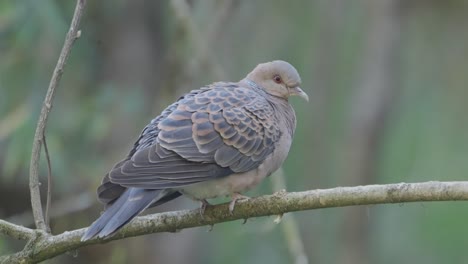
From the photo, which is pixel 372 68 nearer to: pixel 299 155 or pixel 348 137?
pixel 348 137

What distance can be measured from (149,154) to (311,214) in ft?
20.0

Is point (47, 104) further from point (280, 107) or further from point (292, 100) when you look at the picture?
point (292, 100)

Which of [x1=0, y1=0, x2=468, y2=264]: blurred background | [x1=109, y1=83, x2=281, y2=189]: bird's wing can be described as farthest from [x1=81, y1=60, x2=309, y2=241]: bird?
[x1=0, y1=0, x2=468, y2=264]: blurred background

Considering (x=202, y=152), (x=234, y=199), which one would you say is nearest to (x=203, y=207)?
(x=234, y=199)

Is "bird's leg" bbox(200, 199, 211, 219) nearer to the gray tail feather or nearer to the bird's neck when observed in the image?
the gray tail feather

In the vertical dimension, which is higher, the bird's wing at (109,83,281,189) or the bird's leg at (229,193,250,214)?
the bird's wing at (109,83,281,189)

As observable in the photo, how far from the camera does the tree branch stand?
3.62 metres

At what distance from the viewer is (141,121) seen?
8867 mm

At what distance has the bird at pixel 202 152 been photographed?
13.9 feet

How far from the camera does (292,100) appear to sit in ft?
32.2

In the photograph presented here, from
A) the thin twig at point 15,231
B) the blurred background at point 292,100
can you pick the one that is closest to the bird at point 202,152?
the thin twig at point 15,231

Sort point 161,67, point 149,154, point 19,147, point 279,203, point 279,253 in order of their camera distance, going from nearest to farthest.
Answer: point 279,203 < point 149,154 < point 19,147 < point 161,67 < point 279,253

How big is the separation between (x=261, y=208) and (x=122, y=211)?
0.60 metres

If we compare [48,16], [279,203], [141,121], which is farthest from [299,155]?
[279,203]
